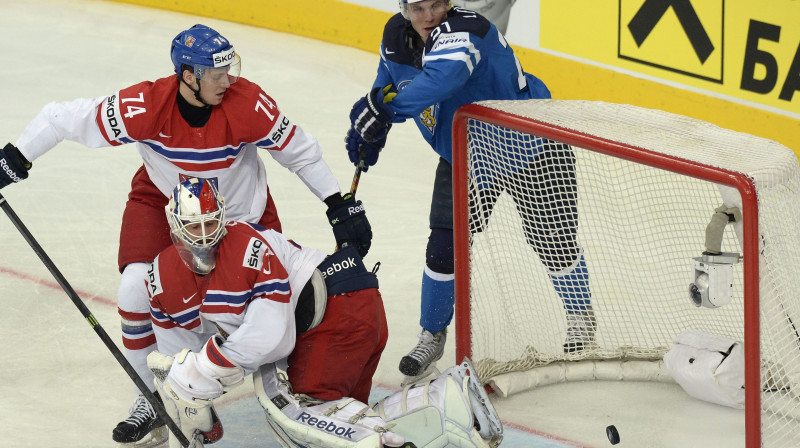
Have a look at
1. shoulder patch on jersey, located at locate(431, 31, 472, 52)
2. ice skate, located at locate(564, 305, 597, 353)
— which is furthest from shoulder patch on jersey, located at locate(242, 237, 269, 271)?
ice skate, located at locate(564, 305, 597, 353)

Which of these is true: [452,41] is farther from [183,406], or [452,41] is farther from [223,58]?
[183,406]

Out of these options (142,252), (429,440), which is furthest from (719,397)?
(142,252)

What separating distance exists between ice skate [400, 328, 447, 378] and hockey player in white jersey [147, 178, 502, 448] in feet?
1.92

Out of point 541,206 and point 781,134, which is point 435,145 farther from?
point 781,134

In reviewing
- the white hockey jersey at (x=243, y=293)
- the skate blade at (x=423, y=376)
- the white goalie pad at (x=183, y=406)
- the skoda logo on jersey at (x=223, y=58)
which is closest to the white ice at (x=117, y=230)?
the skate blade at (x=423, y=376)

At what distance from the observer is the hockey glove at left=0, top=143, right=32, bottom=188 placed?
340 cm

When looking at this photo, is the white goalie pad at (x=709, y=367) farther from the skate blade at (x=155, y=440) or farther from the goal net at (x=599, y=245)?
the skate blade at (x=155, y=440)

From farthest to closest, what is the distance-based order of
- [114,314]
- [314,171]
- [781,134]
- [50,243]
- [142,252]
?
1. [781,134]
2. [50,243]
3. [114,314]
4. [314,171]
5. [142,252]

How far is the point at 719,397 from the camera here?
3.63m

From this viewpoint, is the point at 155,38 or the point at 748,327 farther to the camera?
the point at 155,38

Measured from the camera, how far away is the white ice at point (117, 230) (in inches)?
143

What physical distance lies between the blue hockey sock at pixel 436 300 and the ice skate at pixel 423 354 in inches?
1.0

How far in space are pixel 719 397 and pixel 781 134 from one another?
6.74ft

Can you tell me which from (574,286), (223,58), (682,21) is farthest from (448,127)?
(682,21)
